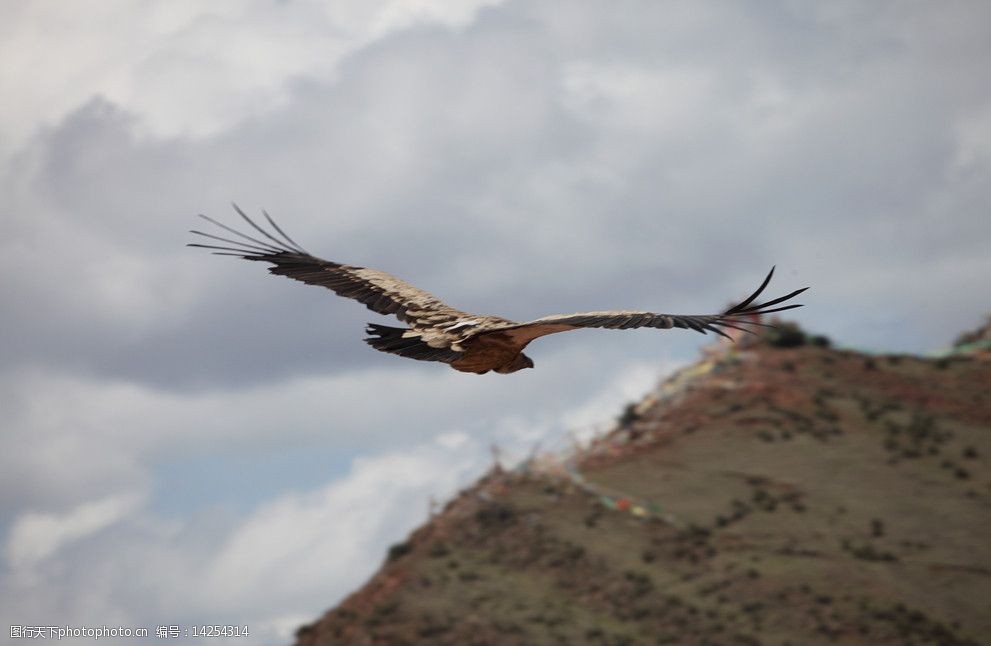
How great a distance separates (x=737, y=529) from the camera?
182ft

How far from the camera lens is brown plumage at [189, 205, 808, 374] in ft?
44.0

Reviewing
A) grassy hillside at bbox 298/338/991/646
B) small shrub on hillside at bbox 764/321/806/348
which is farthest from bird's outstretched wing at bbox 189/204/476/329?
small shrub on hillside at bbox 764/321/806/348

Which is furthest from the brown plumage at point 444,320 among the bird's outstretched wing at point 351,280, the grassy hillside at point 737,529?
the grassy hillside at point 737,529

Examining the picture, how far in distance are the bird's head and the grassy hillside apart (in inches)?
1413

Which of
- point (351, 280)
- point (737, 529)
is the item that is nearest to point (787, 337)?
point (737, 529)

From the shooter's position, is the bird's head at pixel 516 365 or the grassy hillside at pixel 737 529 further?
the grassy hillside at pixel 737 529

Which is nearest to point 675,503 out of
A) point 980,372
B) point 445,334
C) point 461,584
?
point 461,584

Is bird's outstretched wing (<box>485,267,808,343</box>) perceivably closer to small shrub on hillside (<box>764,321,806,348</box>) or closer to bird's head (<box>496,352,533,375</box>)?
bird's head (<box>496,352,533,375</box>)

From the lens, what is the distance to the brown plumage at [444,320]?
13.4m

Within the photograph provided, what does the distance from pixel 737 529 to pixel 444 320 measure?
136 feet

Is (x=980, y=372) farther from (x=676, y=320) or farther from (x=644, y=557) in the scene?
(x=676, y=320)

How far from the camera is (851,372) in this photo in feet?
219

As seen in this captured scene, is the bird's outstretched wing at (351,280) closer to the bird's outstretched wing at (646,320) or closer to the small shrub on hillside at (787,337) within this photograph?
the bird's outstretched wing at (646,320)

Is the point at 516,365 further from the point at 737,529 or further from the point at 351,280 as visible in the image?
the point at 737,529
